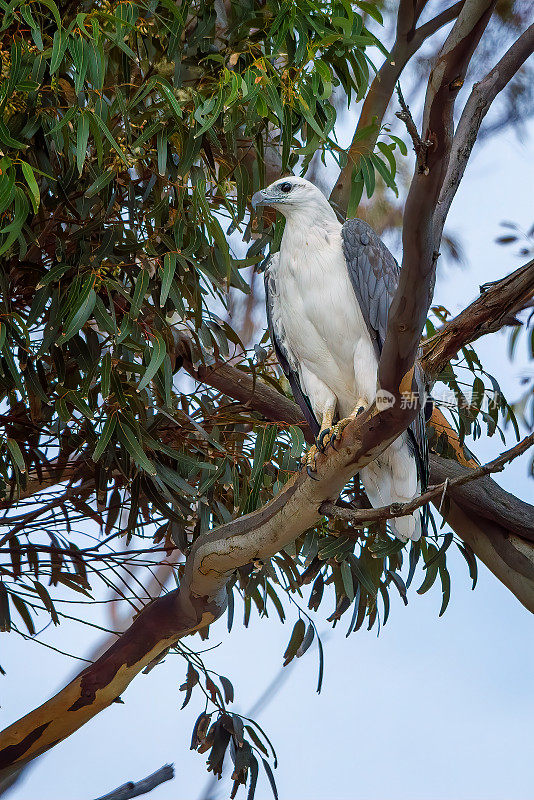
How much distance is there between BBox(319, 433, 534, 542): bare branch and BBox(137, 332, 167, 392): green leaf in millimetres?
445

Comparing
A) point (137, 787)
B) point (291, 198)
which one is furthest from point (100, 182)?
point (137, 787)

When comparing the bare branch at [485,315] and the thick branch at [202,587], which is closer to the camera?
the bare branch at [485,315]

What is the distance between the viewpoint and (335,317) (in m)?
2.13

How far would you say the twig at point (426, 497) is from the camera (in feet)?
4.78

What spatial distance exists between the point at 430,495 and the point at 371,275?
67 cm

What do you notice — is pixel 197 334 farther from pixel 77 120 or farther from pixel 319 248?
pixel 77 120

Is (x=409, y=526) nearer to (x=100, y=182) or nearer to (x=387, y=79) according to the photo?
(x=100, y=182)

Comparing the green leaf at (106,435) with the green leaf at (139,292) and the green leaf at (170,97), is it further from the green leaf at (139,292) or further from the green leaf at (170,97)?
the green leaf at (170,97)

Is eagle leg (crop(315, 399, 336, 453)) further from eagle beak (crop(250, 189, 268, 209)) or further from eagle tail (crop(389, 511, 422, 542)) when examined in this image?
eagle beak (crop(250, 189, 268, 209))

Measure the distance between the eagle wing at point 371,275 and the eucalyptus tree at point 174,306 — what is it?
0.12 m

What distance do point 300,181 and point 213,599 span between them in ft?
3.44

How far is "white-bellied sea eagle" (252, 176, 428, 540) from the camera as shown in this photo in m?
2.07

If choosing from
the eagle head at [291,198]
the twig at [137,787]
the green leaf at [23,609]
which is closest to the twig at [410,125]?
the eagle head at [291,198]

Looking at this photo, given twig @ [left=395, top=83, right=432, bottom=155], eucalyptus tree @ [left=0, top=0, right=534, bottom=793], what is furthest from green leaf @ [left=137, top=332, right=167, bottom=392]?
twig @ [left=395, top=83, right=432, bottom=155]
